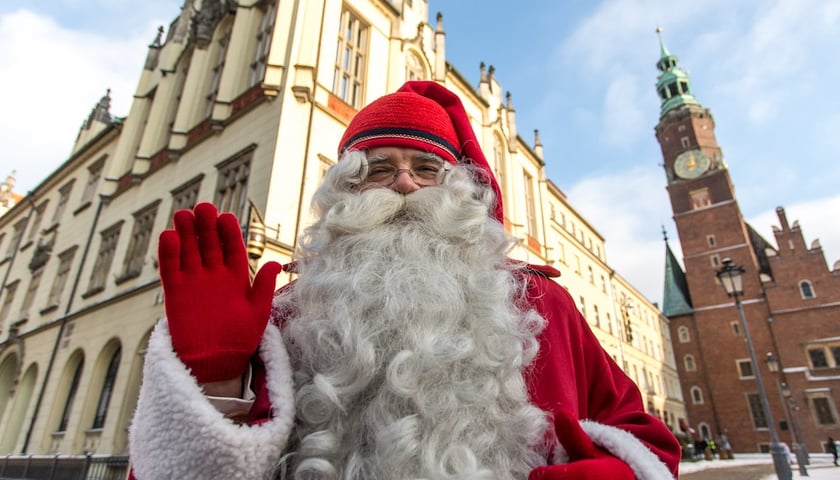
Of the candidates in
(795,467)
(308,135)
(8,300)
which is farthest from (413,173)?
(8,300)

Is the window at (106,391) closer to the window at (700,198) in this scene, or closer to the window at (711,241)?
the window at (711,241)

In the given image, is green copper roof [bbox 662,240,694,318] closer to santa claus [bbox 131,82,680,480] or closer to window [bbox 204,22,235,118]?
window [bbox 204,22,235,118]

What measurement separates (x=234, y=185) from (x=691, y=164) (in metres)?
45.2

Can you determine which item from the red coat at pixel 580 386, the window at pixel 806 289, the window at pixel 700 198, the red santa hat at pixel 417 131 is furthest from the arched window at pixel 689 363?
the red coat at pixel 580 386

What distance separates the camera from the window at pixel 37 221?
67.9 ft

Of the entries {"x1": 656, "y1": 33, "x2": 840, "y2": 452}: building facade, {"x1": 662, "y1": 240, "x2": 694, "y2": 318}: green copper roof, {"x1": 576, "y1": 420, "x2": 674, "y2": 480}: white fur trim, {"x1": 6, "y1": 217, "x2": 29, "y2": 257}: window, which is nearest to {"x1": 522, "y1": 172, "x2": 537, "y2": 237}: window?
{"x1": 656, "y1": 33, "x2": 840, "y2": 452}: building facade

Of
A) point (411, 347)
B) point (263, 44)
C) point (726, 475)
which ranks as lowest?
point (726, 475)

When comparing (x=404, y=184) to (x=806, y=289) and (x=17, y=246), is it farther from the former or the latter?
(x=806, y=289)

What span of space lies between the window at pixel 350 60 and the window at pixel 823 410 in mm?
37345

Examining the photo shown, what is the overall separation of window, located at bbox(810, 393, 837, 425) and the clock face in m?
20.8

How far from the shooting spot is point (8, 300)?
19.5 meters

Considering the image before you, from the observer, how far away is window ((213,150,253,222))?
9.57 metres

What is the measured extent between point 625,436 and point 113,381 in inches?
515

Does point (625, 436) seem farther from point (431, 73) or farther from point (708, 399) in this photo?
point (708, 399)
